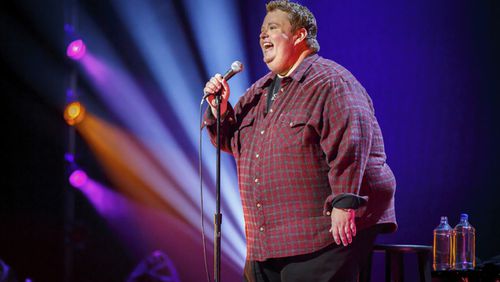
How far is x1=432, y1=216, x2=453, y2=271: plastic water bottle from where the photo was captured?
3.44 metres

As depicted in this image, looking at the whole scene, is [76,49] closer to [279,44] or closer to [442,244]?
[279,44]

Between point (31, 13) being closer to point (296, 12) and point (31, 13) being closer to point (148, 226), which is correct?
point (148, 226)

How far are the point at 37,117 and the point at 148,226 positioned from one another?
1250 millimetres

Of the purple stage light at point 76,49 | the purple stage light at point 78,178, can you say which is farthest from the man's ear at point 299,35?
the purple stage light at point 78,178

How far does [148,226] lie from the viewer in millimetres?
4879

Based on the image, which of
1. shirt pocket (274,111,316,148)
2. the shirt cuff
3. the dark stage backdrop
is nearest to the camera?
the shirt cuff

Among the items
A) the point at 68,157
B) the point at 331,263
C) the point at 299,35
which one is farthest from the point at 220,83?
the point at 68,157

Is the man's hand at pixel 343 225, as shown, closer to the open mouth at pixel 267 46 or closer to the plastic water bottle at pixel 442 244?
the open mouth at pixel 267 46

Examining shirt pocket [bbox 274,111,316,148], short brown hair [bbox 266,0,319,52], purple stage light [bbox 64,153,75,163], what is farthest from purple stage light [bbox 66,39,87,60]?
shirt pocket [bbox 274,111,316,148]

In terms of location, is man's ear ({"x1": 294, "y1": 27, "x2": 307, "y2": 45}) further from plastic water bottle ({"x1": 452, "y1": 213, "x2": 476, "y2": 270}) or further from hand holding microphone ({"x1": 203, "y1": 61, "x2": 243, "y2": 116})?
plastic water bottle ({"x1": 452, "y1": 213, "x2": 476, "y2": 270})

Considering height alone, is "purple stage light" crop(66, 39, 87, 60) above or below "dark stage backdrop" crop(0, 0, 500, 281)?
above

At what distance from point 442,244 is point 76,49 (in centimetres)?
311

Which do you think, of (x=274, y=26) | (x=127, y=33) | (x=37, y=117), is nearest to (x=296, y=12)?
(x=274, y=26)

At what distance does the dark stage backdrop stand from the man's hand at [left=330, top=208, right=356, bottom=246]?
1.67 m
